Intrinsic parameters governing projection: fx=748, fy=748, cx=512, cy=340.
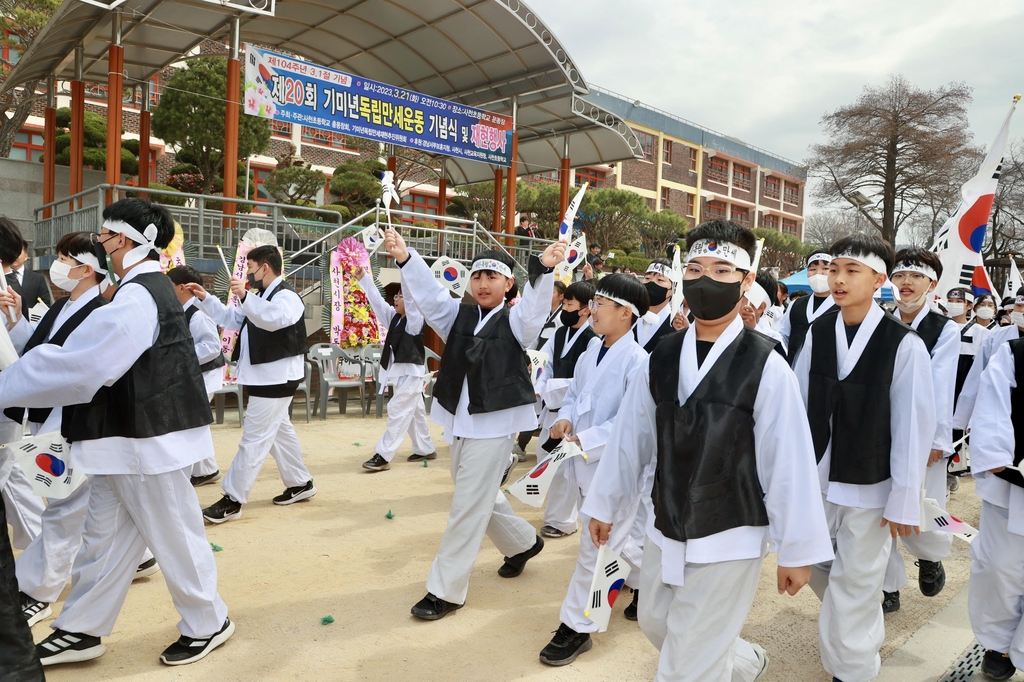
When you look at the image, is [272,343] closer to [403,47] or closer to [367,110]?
[367,110]

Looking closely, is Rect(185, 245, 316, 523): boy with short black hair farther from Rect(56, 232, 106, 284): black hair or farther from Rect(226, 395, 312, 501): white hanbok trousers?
Rect(56, 232, 106, 284): black hair

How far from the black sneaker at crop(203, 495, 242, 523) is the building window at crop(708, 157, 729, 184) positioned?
151ft

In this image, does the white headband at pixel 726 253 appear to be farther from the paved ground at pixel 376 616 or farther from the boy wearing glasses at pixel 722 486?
the paved ground at pixel 376 616

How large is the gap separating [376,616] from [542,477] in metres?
1.24

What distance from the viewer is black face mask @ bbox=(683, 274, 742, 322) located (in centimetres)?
270

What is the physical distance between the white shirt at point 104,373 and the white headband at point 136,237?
42 mm

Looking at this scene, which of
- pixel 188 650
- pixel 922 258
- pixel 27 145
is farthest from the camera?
pixel 27 145

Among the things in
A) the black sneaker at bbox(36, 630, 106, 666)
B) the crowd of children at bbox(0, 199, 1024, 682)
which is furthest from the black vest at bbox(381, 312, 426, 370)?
the black sneaker at bbox(36, 630, 106, 666)

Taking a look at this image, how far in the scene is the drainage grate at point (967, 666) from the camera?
11.8 ft

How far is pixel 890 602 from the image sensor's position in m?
4.38

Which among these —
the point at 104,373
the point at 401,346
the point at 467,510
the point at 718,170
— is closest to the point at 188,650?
the point at 104,373

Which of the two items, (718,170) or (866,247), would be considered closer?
(866,247)

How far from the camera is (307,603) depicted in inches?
167

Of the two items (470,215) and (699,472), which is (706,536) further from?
(470,215)
